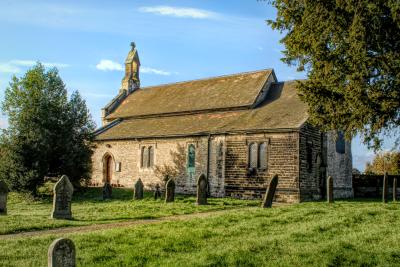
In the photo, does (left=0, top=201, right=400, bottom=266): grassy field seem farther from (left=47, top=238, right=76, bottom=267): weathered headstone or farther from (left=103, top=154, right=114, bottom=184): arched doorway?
(left=103, top=154, right=114, bottom=184): arched doorway

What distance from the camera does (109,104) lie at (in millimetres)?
41125

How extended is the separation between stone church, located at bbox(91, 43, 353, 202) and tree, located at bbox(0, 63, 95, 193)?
16.7 ft

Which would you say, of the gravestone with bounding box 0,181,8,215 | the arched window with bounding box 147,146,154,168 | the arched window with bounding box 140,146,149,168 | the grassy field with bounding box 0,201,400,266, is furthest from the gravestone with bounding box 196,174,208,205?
the arched window with bounding box 140,146,149,168

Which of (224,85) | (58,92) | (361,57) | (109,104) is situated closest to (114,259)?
(361,57)

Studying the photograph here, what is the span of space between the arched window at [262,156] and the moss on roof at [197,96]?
5.08 metres

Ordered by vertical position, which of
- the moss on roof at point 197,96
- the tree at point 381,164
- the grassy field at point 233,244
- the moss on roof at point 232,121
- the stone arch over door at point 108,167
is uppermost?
the moss on roof at point 197,96

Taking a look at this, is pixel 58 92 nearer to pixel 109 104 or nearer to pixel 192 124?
pixel 192 124

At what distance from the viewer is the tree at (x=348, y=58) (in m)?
13.5

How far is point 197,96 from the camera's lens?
115 ft

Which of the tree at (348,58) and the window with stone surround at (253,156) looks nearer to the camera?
the tree at (348,58)

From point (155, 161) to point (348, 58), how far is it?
19.3m

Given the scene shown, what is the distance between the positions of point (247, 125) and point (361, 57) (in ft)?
44.7

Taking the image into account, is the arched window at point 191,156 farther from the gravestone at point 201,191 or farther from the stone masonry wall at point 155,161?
the gravestone at point 201,191

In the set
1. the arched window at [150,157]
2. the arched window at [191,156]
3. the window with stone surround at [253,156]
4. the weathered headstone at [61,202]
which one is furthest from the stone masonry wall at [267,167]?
the weathered headstone at [61,202]
